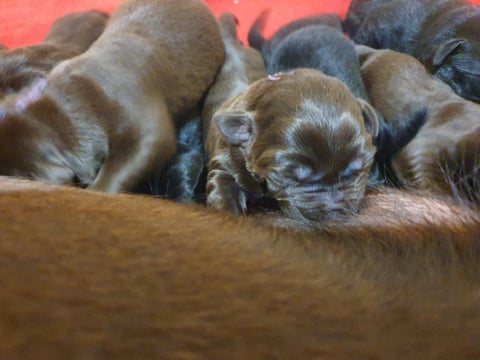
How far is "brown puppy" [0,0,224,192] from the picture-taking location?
1.25 meters

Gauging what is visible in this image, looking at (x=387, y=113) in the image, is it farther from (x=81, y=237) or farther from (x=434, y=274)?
(x=81, y=237)

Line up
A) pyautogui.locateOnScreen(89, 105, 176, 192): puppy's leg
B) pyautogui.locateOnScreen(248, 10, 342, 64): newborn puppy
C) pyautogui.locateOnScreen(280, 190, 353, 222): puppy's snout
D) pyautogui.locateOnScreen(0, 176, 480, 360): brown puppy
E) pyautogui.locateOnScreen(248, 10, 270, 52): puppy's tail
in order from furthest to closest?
pyautogui.locateOnScreen(248, 10, 270, 52): puppy's tail
pyautogui.locateOnScreen(248, 10, 342, 64): newborn puppy
pyautogui.locateOnScreen(89, 105, 176, 192): puppy's leg
pyautogui.locateOnScreen(280, 190, 353, 222): puppy's snout
pyautogui.locateOnScreen(0, 176, 480, 360): brown puppy

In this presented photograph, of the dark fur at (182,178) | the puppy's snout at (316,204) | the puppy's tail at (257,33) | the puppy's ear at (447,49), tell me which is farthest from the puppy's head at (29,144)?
the puppy's ear at (447,49)

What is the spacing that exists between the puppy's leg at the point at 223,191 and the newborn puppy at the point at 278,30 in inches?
25.1

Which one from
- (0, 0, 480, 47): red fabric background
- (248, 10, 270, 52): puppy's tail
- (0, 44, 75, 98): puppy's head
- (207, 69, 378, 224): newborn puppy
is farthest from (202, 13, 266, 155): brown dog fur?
(0, 44, 75, 98): puppy's head

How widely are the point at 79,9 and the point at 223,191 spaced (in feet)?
4.46

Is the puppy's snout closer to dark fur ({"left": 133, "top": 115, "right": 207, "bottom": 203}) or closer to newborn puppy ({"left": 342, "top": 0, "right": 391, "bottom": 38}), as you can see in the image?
dark fur ({"left": 133, "top": 115, "right": 207, "bottom": 203})

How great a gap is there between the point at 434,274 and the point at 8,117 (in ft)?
3.03

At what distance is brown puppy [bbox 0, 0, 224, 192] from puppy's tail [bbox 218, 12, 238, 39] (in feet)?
1.10

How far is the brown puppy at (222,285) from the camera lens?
556 mm

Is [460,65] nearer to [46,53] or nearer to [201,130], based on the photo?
[201,130]

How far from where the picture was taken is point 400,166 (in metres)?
1.35

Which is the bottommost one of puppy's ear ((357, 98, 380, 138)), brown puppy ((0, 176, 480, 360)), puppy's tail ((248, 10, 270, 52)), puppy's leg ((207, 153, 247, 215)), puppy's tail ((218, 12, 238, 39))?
puppy's leg ((207, 153, 247, 215))

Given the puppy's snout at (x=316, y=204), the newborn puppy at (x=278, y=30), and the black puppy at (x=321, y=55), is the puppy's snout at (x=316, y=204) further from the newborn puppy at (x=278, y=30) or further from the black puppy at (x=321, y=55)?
the newborn puppy at (x=278, y=30)
